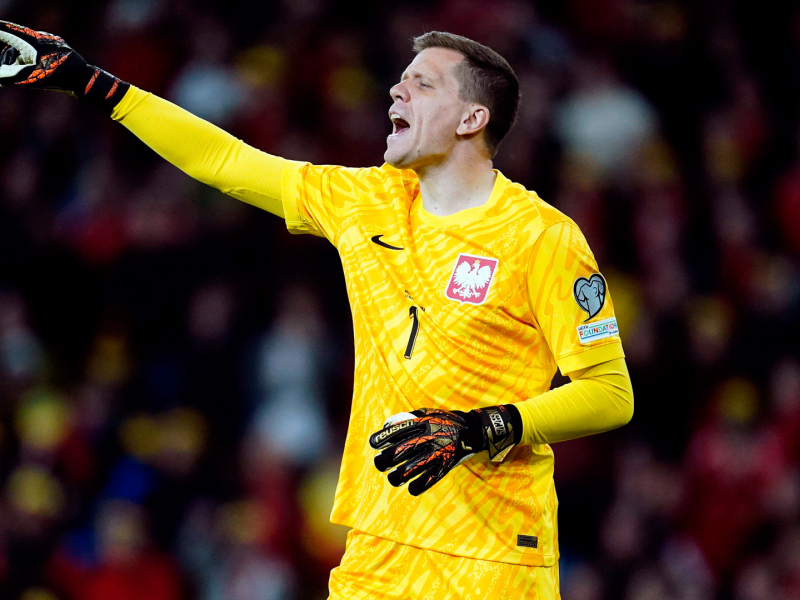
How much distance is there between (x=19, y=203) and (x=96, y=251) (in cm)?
79

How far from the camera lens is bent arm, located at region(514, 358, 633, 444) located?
3.25 meters

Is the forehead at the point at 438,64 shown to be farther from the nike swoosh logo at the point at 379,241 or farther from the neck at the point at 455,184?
the nike swoosh logo at the point at 379,241

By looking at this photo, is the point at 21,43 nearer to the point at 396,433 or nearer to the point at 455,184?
the point at 455,184

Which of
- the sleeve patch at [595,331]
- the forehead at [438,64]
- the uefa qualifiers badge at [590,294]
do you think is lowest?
the sleeve patch at [595,331]

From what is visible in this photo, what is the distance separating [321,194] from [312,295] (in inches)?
167

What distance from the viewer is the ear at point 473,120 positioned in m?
3.73

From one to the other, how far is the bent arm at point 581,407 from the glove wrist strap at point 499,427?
0.10 ft

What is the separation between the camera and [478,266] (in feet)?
11.2

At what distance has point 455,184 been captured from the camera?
3680mm

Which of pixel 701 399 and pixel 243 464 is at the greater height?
pixel 701 399

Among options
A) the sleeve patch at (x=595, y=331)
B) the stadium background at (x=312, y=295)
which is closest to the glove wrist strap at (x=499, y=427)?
the sleeve patch at (x=595, y=331)

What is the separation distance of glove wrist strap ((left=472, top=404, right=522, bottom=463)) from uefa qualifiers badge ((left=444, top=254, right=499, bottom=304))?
0.36 meters

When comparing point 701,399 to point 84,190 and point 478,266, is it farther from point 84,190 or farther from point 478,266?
point 84,190

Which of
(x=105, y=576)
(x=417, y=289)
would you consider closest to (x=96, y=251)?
(x=105, y=576)
